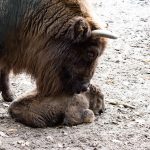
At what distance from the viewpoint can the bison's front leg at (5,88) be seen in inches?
260

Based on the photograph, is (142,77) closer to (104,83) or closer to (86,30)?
(104,83)

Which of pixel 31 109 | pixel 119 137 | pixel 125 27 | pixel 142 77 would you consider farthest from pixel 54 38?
pixel 125 27

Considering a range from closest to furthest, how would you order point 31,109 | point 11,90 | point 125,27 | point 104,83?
point 31,109, point 11,90, point 104,83, point 125,27

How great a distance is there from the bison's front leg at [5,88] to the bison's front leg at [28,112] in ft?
2.25

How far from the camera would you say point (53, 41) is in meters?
5.59

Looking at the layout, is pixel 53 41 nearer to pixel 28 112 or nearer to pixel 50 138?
pixel 28 112

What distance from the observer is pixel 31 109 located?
584 centimetres

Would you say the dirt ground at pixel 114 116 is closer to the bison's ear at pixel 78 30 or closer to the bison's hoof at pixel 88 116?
the bison's hoof at pixel 88 116

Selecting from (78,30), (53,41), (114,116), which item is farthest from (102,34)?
(114,116)

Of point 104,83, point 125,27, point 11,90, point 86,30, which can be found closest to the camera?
point 86,30

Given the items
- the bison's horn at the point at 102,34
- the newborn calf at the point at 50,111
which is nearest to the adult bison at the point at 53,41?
the bison's horn at the point at 102,34

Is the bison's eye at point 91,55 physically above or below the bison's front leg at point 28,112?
above

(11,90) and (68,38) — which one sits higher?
(68,38)

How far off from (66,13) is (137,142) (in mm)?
1515
